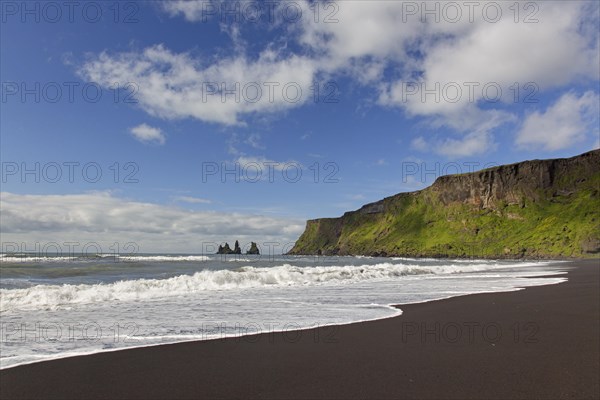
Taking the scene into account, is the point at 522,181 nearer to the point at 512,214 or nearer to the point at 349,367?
the point at 512,214

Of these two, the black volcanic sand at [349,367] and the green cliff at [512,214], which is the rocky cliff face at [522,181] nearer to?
the green cliff at [512,214]

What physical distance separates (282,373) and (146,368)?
189cm

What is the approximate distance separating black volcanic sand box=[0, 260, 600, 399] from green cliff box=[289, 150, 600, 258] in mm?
111715

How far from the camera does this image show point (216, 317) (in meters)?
10.7

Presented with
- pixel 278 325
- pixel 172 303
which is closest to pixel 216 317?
pixel 278 325

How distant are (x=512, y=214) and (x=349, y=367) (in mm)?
160914

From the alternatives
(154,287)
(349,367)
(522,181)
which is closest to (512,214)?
(522,181)

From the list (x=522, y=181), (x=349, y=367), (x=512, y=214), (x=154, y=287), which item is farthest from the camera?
(x=522, y=181)

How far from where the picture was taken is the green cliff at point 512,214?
120562mm

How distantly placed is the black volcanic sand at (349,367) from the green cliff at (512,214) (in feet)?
367

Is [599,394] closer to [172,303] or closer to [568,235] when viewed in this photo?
[172,303]

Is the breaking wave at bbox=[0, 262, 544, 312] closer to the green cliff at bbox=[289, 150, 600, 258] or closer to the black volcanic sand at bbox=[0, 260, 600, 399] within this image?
the black volcanic sand at bbox=[0, 260, 600, 399]

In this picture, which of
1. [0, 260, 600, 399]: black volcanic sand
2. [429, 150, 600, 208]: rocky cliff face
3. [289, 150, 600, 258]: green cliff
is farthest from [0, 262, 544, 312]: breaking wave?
[429, 150, 600, 208]: rocky cliff face

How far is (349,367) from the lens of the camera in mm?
5859
